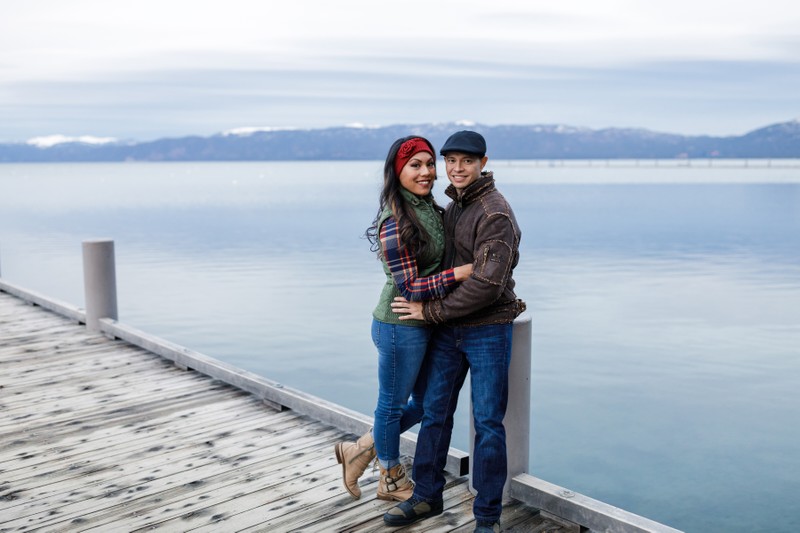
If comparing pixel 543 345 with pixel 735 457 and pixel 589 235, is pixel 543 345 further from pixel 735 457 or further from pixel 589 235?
pixel 589 235

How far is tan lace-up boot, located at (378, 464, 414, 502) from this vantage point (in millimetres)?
3991

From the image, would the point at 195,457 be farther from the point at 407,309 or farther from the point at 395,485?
the point at 407,309

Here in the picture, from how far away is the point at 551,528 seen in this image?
3.79 metres

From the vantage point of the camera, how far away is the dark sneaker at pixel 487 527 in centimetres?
358

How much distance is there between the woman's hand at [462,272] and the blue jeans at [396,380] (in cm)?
33

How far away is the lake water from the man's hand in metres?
0.98

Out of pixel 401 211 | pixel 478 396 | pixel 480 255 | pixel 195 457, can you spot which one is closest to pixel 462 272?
pixel 480 255

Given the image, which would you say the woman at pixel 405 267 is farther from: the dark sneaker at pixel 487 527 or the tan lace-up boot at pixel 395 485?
the dark sneaker at pixel 487 527

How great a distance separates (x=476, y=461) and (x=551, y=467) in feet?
16.1

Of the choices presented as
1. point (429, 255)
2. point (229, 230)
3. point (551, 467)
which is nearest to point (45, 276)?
point (229, 230)

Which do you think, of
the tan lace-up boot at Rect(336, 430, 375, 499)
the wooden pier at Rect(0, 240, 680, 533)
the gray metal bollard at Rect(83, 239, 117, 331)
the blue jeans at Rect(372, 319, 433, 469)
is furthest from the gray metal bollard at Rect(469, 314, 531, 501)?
the gray metal bollard at Rect(83, 239, 117, 331)

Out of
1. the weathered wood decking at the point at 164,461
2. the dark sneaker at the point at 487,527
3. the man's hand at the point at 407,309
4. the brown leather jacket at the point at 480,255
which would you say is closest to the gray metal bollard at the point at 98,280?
the weathered wood decking at the point at 164,461

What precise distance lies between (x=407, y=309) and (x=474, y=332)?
310mm

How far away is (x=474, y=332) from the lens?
354 centimetres
